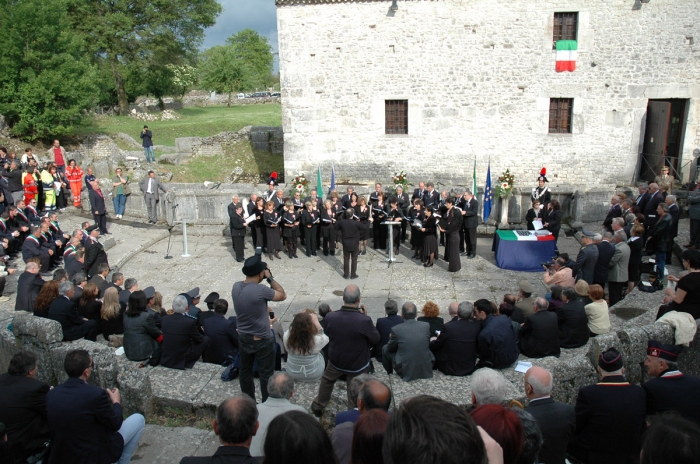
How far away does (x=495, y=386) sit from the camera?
4.30 metres

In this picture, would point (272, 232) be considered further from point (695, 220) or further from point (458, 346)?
point (695, 220)

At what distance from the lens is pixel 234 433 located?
Result: 149 inches

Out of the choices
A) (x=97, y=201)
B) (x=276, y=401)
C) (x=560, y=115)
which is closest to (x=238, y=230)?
(x=97, y=201)

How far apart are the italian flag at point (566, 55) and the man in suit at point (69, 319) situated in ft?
52.6

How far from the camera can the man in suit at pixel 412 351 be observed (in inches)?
249

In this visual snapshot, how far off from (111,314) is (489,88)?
1455cm

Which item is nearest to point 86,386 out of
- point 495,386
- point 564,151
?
point 495,386

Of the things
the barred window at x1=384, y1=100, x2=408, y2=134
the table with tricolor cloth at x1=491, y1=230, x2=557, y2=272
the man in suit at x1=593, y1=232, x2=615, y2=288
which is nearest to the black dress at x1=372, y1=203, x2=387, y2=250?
the table with tricolor cloth at x1=491, y1=230, x2=557, y2=272

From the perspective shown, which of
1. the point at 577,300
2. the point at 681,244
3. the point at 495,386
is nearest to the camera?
the point at 495,386

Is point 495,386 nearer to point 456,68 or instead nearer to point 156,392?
point 156,392

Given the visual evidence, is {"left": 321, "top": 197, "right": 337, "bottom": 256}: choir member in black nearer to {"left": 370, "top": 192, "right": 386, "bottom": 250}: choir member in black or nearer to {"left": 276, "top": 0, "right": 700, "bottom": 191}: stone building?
{"left": 370, "top": 192, "right": 386, "bottom": 250}: choir member in black

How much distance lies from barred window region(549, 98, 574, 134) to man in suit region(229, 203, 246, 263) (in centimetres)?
1107

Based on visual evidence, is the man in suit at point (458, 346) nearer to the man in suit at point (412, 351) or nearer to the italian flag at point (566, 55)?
the man in suit at point (412, 351)

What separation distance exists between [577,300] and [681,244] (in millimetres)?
7046
